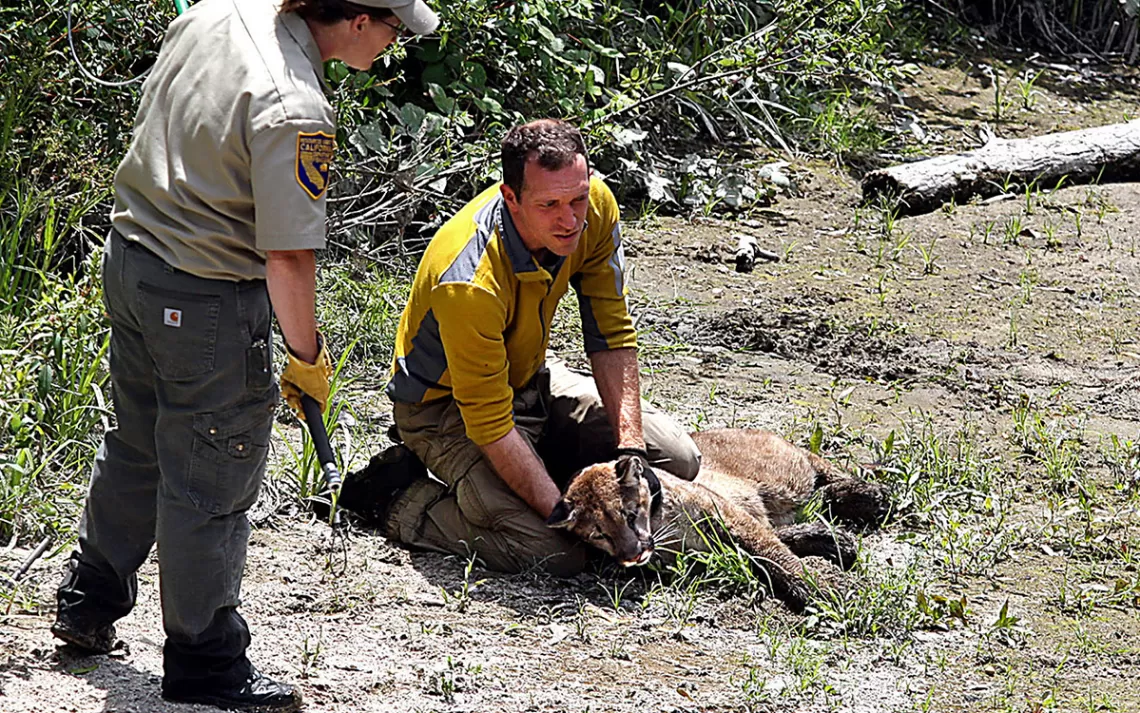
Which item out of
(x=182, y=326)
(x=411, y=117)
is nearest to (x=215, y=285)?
(x=182, y=326)

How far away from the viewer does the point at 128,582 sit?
154 inches

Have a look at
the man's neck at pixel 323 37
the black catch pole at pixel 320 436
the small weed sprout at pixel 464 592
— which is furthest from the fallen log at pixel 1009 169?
the man's neck at pixel 323 37

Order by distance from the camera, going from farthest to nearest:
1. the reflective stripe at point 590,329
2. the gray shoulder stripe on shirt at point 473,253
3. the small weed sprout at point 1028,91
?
the small weed sprout at point 1028,91 < the reflective stripe at point 590,329 < the gray shoulder stripe on shirt at point 473,253

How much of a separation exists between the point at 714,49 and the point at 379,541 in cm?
616

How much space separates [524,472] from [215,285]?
1764 mm

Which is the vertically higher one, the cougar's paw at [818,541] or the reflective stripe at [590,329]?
the reflective stripe at [590,329]

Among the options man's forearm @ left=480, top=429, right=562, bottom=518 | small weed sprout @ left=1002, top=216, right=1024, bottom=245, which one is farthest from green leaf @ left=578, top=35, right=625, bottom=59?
man's forearm @ left=480, top=429, right=562, bottom=518

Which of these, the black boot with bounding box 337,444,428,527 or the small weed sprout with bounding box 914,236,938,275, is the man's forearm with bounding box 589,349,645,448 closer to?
the black boot with bounding box 337,444,428,527

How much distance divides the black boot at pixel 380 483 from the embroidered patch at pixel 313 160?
2.19 m

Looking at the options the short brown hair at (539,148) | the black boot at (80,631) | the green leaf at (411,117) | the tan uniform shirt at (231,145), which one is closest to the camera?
the tan uniform shirt at (231,145)

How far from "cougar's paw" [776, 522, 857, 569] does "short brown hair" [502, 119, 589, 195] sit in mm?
1650

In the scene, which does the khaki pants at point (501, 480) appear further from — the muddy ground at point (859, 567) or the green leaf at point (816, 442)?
the green leaf at point (816, 442)

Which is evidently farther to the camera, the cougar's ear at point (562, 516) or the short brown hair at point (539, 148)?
the cougar's ear at point (562, 516)

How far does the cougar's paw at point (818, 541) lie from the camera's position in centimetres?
519
